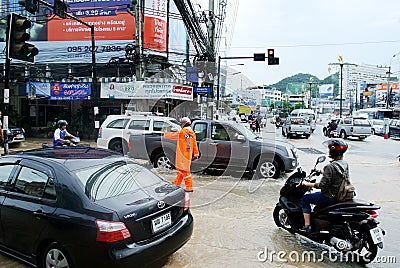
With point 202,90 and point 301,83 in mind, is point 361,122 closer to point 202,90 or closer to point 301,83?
point 202,90

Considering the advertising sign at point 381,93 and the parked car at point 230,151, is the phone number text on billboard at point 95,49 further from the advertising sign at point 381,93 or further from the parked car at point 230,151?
the advertising sign at point 381,93

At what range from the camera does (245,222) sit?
570cm

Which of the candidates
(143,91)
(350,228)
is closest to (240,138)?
(350,228)

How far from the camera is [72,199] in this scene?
134 inches

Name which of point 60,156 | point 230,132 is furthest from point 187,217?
point 230,132

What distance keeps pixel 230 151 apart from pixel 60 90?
534 inches

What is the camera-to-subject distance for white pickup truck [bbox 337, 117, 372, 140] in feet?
73.2

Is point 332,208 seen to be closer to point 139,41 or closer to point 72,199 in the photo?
point 72,199

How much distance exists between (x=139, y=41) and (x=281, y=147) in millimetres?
10068

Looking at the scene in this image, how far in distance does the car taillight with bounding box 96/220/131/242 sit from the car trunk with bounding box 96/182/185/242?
0.07 meters

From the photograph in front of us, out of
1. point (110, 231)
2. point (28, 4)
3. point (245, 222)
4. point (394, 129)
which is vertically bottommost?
point (245, 222)

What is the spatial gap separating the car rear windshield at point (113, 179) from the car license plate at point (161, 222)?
0.47 m

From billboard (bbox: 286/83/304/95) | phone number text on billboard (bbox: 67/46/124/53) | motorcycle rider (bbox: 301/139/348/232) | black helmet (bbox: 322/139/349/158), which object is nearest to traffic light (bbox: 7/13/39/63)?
motorcycle rider (bbox: 301/139/348/232)

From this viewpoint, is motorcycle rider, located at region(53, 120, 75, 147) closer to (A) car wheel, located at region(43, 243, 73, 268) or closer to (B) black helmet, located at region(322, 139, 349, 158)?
(A) car wheel, located at region(43, 243, 73, 268)
